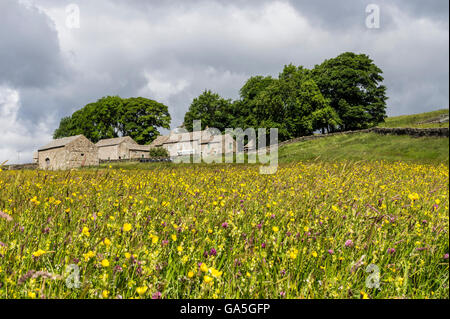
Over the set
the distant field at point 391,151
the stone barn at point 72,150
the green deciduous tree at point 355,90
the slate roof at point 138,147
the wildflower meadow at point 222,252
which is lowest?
the wildflower meadow at point 222,252

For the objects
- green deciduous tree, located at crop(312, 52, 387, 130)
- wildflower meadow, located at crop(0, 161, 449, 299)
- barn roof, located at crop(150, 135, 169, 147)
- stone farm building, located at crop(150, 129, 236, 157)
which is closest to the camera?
wildflower meadow, located at crop(0, 161, 449, 299)

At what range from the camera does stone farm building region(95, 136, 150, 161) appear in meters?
70.1

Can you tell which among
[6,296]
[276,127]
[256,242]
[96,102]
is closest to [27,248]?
[6,296]

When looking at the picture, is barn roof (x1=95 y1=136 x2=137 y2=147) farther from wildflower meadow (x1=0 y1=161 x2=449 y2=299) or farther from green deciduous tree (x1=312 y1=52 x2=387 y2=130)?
wildflower meadow (x1=0 y1=161 x2=449 y2=299)

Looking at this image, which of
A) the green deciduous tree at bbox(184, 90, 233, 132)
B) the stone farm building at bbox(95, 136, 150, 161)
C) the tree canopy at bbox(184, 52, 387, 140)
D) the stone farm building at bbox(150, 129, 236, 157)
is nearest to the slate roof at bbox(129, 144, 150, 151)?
the stone farm building at bbox(95, 136, 150, 161)

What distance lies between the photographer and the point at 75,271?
2.02 m

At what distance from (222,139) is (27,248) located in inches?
2657

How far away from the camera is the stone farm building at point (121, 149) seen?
70125 mm

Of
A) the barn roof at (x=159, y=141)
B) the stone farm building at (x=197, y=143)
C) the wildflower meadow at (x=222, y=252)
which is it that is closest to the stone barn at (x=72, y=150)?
the stone farm building at (x=197, y=143)

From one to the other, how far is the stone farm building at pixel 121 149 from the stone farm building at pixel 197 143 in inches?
213

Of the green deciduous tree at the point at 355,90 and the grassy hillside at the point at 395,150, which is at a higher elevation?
the green deciduous tree at the point at 355,90

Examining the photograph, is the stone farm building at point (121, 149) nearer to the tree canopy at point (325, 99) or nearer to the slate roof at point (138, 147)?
the slate roof at point (138, 147)

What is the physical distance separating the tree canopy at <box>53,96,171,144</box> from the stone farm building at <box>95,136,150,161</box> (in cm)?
495
